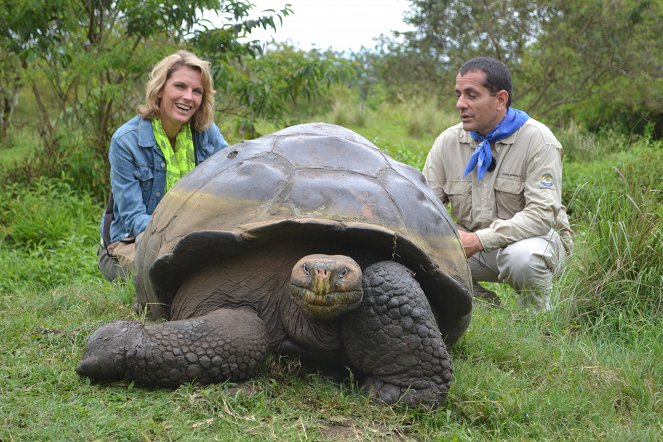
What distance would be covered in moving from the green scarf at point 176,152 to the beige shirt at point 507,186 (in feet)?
4.35

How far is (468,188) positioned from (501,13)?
8.95 meters

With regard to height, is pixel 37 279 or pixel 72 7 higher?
pixel 72 7

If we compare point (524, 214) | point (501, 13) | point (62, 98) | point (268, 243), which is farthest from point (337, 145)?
point (501, 13)

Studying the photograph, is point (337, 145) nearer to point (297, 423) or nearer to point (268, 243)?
point (268, 243)

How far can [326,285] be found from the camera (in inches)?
87.5

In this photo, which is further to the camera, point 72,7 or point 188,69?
point 72,7

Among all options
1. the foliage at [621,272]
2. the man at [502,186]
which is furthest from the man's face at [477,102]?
the foliage at [621,272]

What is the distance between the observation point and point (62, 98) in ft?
22.2

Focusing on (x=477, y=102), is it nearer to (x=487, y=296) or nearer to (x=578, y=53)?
(x=487, y=296)

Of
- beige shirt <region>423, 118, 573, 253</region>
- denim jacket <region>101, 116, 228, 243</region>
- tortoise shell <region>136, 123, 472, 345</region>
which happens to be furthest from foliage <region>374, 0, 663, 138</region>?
tortoise shell <region>136, 123, 472, 345</region>

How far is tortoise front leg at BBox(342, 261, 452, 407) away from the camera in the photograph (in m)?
2.36

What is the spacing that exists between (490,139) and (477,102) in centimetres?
22

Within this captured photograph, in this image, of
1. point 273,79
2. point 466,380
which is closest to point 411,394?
point 466,380

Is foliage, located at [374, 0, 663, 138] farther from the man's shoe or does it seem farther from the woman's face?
the woman's face
